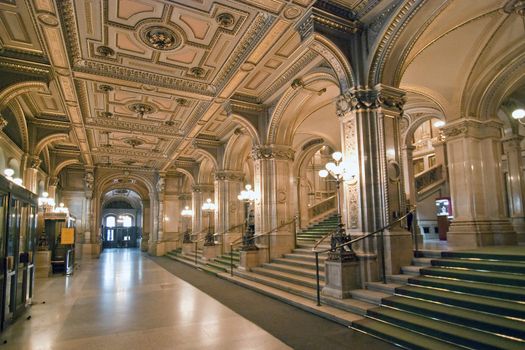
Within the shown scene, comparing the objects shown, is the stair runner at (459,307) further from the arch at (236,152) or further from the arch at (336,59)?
the arch at (236,152)

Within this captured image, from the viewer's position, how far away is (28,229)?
6703 millimetres

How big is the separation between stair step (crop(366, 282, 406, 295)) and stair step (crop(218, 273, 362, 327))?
0.80 metres

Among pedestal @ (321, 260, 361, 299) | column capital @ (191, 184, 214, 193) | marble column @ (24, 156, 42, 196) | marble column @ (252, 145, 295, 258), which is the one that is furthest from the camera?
column capital @ (191, 184, 214, 193)

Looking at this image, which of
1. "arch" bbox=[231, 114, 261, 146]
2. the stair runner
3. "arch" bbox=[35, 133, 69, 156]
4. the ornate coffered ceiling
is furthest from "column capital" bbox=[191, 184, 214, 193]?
the stair runner

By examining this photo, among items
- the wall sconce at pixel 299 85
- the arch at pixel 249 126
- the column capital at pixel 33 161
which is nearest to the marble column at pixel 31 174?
the column capital at pixel 33 161

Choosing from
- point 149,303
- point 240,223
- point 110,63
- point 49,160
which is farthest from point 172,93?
point 49,160

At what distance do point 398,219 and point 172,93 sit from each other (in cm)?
743

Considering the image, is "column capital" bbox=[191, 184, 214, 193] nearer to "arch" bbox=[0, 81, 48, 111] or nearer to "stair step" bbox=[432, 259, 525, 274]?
"arch" bbox=[0, 81, 48, 111]

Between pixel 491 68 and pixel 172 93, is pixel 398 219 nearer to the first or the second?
pixel 491 68

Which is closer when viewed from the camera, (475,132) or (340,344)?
(340,344)

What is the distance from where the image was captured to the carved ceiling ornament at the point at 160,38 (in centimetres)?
732

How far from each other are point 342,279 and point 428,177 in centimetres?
1184

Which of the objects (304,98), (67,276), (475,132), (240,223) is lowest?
(67,276)

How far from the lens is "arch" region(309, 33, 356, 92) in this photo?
6.89 metres
